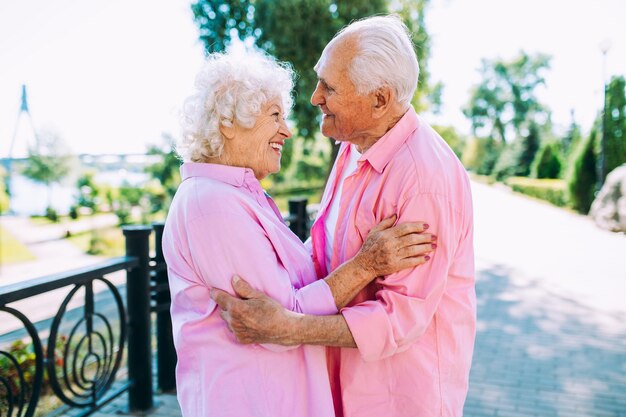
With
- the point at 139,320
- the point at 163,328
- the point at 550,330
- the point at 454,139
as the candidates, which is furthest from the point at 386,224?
the point at 454,139

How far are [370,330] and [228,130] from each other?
28.1 inches

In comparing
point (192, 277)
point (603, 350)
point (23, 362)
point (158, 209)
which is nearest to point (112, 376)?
point (23, 362)

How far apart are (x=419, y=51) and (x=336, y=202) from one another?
9.41 metres

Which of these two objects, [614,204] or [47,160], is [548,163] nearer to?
[614,204]

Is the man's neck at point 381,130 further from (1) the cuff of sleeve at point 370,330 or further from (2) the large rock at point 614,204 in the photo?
(2) the large rock at point 614,204

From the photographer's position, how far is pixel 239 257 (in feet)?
4.70

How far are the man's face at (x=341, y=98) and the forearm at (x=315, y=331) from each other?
0.60 meters

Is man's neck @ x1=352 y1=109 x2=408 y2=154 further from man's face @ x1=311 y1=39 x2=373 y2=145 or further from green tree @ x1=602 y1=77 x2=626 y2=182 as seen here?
green tree @ x1=602 y1=77 x2=626 y2=182

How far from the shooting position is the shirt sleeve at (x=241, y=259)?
1431 mm

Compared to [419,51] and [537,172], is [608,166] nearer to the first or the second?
[419,51]

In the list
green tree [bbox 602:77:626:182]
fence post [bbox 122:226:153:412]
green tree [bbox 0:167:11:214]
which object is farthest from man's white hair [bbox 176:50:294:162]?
green tree [bbox 0:167:11:214]

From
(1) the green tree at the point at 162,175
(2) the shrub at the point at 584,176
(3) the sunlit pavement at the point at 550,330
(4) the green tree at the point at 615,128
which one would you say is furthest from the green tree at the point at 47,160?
(4) the green tree at the point at 615,128

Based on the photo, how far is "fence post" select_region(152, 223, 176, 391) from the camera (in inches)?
132

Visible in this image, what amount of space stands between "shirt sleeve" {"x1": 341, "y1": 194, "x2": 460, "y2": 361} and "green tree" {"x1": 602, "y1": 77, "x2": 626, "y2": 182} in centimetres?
1851
